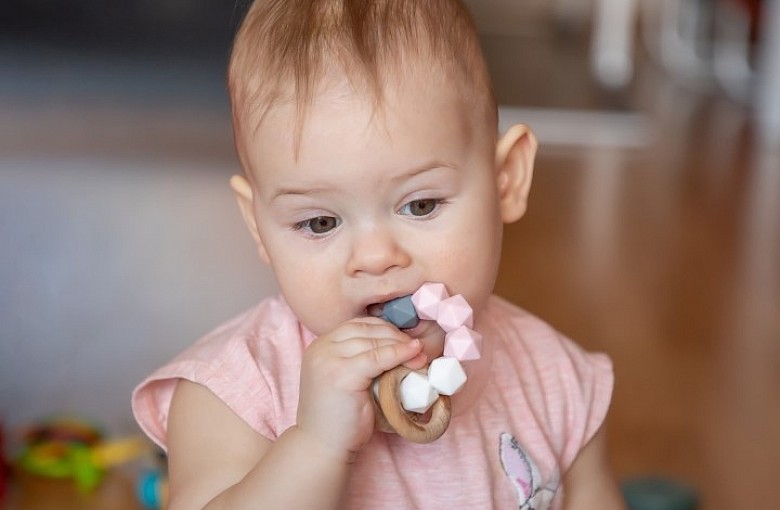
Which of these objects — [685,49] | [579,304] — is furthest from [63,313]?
[685,49]

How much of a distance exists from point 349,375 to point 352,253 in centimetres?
8

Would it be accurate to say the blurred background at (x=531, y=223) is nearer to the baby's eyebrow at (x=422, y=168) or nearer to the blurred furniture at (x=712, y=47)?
the blurred furniture at (x=712, y=47)

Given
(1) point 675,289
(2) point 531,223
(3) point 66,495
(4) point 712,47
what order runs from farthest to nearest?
1. (4) point 712,47
2. (2) point 531,223
3. (1) point 675,289
4. (3) point 66,495

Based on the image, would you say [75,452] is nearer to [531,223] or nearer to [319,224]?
[319,224]

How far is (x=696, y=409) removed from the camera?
69.0 inches

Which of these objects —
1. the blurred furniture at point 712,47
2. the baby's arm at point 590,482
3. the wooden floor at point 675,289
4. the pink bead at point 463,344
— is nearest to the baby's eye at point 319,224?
the pink bead at point 463,344

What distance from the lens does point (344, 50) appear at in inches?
31.8

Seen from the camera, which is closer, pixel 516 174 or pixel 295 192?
pixel 295 192

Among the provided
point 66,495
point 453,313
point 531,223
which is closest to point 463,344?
point 453,313

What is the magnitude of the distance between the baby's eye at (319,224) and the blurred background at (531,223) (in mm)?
730

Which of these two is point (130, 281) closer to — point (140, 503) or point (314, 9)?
point (140, 503)

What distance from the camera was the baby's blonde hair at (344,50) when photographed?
0.80m

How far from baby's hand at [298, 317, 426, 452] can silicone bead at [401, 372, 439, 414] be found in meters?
0.01

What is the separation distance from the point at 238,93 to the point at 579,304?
1.34 m
